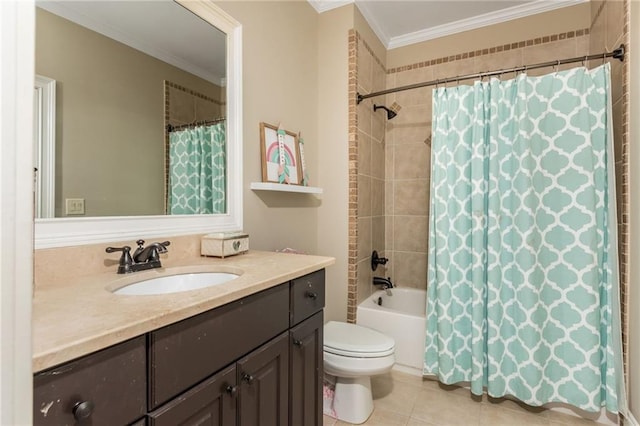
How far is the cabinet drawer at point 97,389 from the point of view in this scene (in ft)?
1.66

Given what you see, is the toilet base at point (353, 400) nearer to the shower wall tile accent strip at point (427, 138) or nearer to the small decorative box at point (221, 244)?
the shower wall tile accent strip at point (427, 138)

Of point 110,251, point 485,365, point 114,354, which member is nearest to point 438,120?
point 485,365

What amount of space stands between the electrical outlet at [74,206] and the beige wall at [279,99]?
0.76m

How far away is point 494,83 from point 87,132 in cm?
208

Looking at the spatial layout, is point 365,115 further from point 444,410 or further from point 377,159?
point 444,410

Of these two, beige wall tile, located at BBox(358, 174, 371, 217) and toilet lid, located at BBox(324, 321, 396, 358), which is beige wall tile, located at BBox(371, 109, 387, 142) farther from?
toilet lid, located at BBox(324, 321, 396, 358)

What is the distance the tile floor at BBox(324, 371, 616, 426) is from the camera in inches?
68.6

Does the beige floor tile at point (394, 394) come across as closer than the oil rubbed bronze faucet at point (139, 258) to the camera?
No

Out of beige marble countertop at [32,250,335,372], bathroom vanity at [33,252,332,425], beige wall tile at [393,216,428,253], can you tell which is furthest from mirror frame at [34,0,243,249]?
beige wall tile at [393,216,428,253]

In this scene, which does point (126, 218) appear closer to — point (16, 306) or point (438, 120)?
point (16, 306)

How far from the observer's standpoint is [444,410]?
1841mm

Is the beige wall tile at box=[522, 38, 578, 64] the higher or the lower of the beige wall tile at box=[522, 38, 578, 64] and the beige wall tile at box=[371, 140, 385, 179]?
the higher

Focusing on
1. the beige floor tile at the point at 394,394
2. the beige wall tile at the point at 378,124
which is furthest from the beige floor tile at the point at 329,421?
the beige wall tile at the point at 378,124

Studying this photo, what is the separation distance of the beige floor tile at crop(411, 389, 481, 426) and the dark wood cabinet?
32.3 inches
